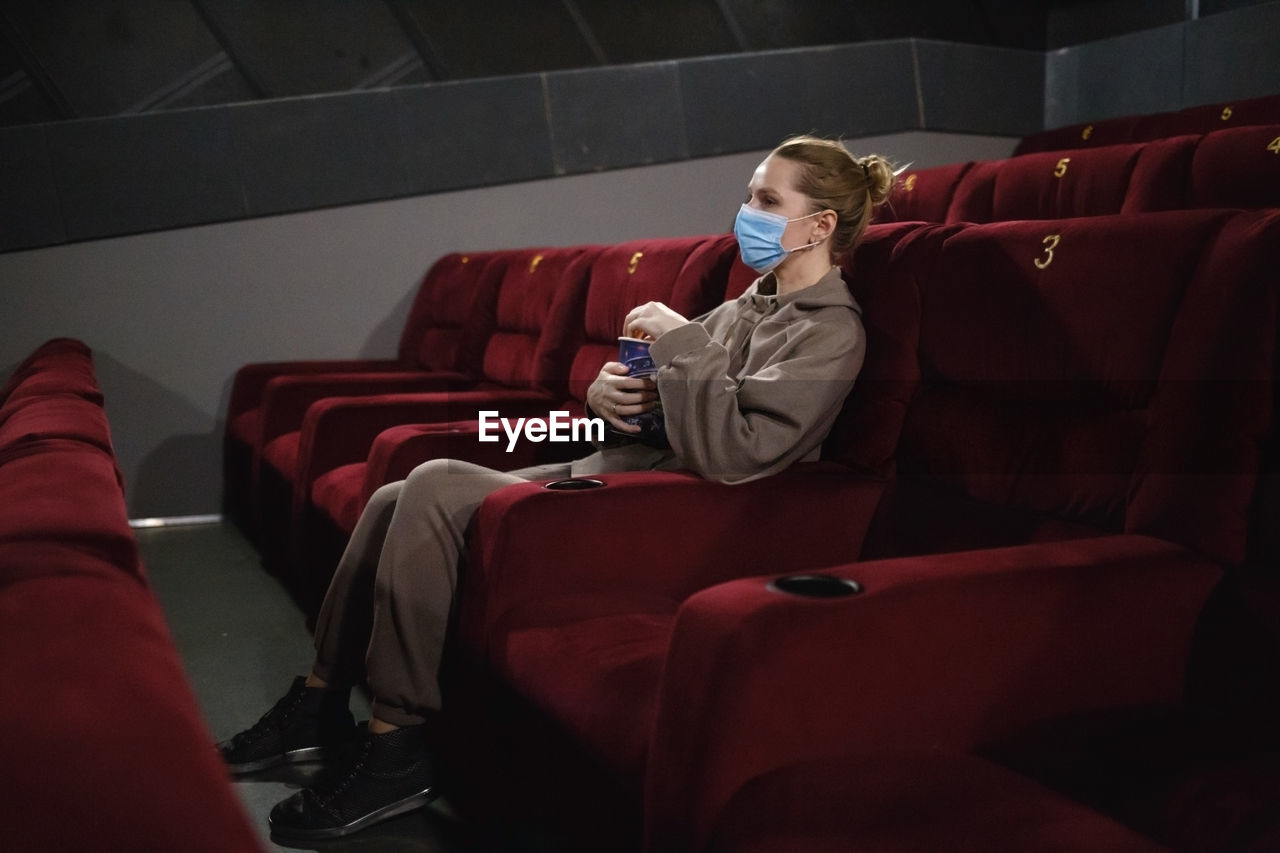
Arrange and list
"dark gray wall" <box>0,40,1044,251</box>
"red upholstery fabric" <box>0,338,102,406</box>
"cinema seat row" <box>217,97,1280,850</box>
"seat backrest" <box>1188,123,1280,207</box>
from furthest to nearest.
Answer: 1. "dark gray wall" <box>0,40,1044,251</box>
2. "seat backrest" <box>1188,123,1280,207</box>
3. "red upholstery fabric" <box>0,338,102,406</box>
4. "cinema seat row" <box>217,97,1280,850</box>

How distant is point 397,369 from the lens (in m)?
3.83

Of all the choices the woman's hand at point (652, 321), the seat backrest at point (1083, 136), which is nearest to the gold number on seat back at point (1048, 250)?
the woman's hand at point (652, 321)

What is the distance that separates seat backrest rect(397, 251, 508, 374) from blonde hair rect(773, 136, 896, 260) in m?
1.75

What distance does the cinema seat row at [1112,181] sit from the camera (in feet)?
7.91

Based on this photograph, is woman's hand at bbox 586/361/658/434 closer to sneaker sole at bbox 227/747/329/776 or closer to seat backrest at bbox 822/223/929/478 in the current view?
seat backrest at bbox 822/223/929/478

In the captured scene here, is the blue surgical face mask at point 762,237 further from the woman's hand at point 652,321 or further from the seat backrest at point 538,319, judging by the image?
the seat backrest at point 538,319

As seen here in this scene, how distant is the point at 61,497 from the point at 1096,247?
1.12 metres

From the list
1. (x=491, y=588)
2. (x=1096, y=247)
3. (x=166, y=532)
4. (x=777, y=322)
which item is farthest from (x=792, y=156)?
(x=166, y=532)

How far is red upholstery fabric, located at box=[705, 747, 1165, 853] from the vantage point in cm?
88

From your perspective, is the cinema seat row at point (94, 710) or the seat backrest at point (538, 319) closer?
the cinema seat row at point (94, 710)

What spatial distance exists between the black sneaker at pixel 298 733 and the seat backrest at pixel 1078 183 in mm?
1952

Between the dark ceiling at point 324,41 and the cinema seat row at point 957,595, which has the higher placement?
the dark ceiling at point 324,41

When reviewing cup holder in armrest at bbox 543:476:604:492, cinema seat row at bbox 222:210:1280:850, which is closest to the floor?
cinema seat row at bbox 222:210:1280:850

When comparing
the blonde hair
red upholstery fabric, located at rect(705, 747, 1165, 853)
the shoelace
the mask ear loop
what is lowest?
the shoelace
